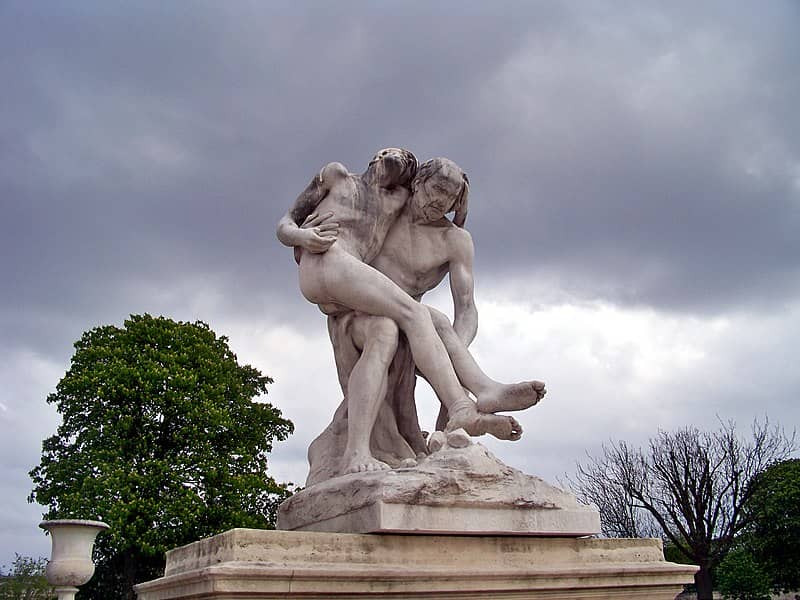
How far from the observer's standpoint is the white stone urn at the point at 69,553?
9602 mm

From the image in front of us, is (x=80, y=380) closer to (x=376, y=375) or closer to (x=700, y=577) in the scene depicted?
(x=376, y=375)

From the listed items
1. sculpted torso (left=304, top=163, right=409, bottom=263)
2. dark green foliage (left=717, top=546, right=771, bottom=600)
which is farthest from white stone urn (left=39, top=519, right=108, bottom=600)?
dark green foliage (left=717, top=546, right=771, bottom=600)

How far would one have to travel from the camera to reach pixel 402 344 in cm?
532

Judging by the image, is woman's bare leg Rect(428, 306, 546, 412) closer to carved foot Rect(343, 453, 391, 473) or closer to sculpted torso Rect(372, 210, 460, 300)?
sculpted torso Rect(372, 210, 460, 300)

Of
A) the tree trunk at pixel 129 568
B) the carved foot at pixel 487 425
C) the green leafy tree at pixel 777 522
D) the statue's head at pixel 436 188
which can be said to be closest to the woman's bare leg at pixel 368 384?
the carved foot at pixel 487 425

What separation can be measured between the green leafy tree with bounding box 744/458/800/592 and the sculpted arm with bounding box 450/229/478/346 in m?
23.7

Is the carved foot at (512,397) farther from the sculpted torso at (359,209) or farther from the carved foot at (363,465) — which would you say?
the sculpted torso at (359,209)

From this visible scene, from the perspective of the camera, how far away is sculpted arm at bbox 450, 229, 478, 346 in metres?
5.75

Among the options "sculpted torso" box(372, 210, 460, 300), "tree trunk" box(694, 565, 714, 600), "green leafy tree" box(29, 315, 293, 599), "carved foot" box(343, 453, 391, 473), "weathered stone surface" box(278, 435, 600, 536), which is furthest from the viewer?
"tree trunk" box(694, 565, 714, 600)

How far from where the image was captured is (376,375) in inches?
194

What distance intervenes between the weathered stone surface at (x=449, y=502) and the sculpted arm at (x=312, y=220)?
66.7 inches

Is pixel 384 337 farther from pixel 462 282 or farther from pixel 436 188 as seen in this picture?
pixel 436 188

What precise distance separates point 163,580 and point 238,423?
50.5 feet

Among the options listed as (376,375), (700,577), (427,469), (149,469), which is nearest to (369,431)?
(376,375)
